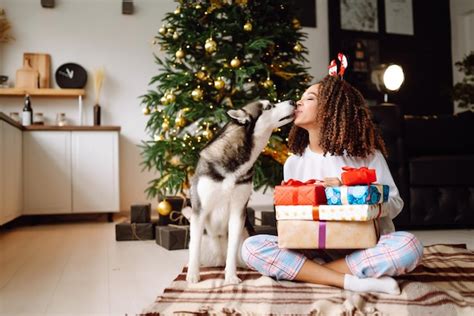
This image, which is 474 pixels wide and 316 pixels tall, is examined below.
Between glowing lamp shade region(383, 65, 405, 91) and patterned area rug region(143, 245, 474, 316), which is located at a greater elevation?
glowing lamp shade region(383, 65, 405, 91)

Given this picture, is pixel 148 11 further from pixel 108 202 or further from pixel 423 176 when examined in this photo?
pixel 423 176

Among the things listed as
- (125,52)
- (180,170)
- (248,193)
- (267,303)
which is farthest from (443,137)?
(125,52)

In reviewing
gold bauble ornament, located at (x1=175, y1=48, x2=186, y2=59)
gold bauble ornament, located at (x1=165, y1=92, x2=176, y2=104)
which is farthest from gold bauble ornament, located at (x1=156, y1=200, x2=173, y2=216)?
gold bauble ornament, located at (x1=175, y1=48, x2=186, y2=59)

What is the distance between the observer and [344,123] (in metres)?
1.72

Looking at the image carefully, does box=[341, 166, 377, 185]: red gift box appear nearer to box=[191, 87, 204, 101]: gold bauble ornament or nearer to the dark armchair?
box=[191, 87, 204, 101]: gold bauble ornament

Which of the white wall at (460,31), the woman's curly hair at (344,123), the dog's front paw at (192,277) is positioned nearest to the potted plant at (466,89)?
the white wall at (460,31)

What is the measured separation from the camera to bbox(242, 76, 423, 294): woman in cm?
150

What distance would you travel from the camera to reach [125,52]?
16.1ft

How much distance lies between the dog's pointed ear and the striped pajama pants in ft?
1.44

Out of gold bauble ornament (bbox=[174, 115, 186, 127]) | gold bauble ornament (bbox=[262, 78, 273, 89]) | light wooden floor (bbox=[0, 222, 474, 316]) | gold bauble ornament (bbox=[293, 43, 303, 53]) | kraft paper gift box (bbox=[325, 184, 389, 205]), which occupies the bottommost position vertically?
light wooden floor (bbox=[0, 222, 474, 316])

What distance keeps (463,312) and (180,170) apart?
2056 millimetres

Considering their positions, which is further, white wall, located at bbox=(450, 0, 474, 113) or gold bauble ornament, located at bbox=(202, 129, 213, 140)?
white wall, located at bbox=(450, 0, 474, 113)

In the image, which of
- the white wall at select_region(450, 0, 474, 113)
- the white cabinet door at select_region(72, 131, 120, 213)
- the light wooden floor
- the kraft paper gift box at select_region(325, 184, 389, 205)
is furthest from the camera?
the white wall at select_region(450, 0, 474, 113)

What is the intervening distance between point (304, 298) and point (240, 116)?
0.68m
